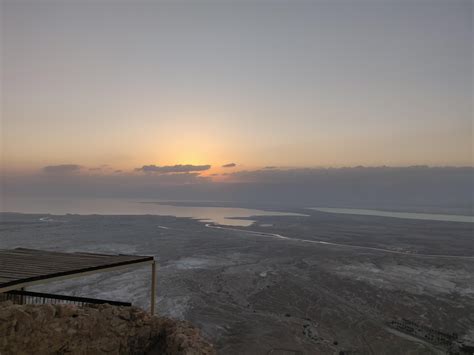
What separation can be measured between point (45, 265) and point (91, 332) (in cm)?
216

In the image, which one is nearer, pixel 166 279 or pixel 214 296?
pixel 214 296

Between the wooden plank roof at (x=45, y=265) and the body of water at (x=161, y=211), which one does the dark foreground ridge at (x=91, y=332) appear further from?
the body of water at (x=161, y=211)

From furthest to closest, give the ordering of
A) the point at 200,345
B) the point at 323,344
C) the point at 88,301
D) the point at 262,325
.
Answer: the point at 262,325, the point at 323,344, the point at 88,301, the point at 200,345

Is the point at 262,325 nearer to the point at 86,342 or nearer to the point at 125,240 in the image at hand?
the point at 86,342

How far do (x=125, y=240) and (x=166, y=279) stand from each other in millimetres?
20406

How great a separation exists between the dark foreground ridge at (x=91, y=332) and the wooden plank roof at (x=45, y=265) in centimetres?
53

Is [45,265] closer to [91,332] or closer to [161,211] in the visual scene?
[91,332]

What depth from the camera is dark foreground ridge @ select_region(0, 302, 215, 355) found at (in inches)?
255

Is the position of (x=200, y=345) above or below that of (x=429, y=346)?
above

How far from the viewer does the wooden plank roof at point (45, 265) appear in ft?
22.6

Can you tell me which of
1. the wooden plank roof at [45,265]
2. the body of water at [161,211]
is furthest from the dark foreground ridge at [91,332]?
the body of water at [161,211]

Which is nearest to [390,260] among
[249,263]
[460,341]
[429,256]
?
[429,256]

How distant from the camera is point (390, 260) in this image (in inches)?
1336

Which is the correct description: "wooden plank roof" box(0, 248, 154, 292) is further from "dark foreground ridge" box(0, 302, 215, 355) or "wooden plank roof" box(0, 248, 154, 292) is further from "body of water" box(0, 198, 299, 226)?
"body of water" box(0, 198, 299, 226)
